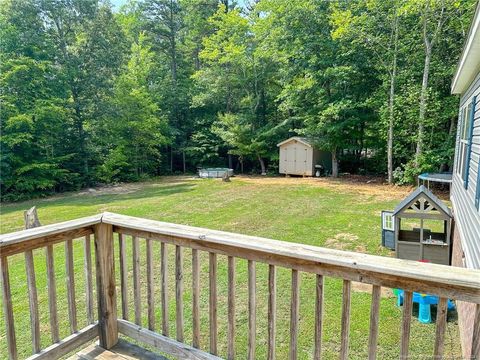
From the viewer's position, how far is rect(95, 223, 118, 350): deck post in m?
2.10

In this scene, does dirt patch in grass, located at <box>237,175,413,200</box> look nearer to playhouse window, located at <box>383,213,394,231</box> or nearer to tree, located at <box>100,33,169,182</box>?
playhouse window, located at <box>383,213,394,231</box>

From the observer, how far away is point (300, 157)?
1548 cm

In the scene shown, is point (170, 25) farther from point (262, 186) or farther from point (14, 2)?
point (262, 186)

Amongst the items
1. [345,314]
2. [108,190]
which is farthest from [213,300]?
[108,190]

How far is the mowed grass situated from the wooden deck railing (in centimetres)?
120

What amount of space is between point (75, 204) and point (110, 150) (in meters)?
6.17

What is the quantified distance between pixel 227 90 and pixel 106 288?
676 inches

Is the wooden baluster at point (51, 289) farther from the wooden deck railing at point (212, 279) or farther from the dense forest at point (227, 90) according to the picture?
the dense forest at point (227, 90)

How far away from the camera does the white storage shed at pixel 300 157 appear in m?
15.3

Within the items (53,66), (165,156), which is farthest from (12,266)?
(165,156)

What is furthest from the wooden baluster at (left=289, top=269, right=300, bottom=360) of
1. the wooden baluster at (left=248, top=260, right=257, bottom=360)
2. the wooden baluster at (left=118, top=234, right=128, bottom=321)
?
the wooden baluster at (left=118, top=234, right=128, bottom=321)

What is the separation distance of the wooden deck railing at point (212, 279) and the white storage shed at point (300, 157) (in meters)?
13.6

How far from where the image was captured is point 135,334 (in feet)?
6.92

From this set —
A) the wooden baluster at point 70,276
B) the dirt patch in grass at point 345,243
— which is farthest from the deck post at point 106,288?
the dirt patch in grass at point 345,243
